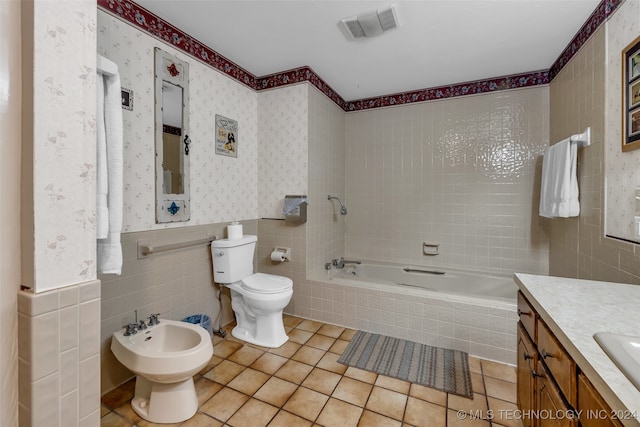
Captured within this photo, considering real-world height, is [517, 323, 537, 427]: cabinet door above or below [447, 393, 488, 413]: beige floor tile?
above

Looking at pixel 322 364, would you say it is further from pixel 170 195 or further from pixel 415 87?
pixel 415 87

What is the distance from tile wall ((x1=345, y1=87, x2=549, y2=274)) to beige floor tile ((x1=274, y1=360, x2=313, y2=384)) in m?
1.75

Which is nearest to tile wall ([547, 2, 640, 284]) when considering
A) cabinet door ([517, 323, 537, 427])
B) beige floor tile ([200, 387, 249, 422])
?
cabinet door ([517, 323, 537, 427])

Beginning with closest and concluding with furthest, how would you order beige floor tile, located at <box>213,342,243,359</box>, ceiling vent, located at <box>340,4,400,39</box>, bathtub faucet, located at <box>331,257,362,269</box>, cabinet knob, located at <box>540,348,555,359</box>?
cabinet knob, located at <box>540,348,555,359</box>
ceiling vent, located at <box>340,4,400,39</box>
beige floor tile, located at <box>213,342,243,359</box>
bathtub faucet, located at <box>331,257,362,269</box>

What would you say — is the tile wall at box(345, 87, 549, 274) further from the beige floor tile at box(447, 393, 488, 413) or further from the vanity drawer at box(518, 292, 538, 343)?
the vanity drawer at box(518, 292, 538, 343)

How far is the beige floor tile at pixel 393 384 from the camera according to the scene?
1.68 meters

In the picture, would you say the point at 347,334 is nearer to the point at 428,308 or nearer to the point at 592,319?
the point at 428,308

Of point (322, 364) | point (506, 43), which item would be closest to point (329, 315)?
point (322, 364)

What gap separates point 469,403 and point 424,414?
0.99 feet

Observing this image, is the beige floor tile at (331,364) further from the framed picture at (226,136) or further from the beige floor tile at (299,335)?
the framed picture at (226,136)

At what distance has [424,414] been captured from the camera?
1.49 metres

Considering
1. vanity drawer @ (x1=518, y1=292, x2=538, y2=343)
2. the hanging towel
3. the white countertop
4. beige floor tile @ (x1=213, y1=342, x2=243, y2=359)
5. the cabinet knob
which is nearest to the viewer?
the white countertop

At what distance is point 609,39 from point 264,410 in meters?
2.95

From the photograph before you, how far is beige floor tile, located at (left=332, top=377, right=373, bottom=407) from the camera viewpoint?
1.59 m
